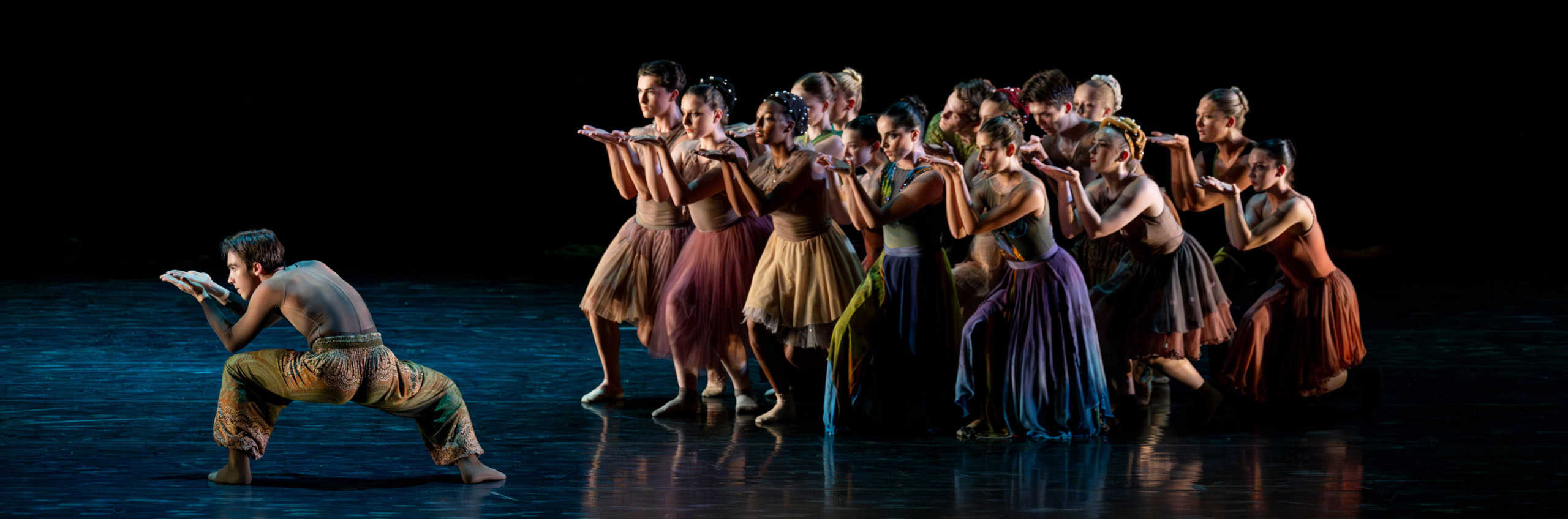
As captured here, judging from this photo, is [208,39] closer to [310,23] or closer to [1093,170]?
[310,23]

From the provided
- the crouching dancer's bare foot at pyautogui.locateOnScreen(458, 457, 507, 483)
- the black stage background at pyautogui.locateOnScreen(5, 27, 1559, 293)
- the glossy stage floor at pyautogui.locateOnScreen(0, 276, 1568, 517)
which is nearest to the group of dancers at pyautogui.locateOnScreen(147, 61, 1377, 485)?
the glossy stage floor at pyautogui.locateOnScreen(0, 276, 1568, 517)

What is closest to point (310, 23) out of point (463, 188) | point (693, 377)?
point (463, 188)

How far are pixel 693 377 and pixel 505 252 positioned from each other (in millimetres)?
5204

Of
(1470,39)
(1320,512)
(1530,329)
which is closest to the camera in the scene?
(1320,512)

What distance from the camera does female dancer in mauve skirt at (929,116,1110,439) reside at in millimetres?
4566

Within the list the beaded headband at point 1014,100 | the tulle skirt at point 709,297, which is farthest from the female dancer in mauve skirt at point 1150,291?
the tulle skirt at point 709,297

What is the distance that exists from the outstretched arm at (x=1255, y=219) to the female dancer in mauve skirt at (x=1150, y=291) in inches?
5.1

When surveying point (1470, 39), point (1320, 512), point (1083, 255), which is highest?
point (1470, 39)

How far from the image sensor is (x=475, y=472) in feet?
12.9

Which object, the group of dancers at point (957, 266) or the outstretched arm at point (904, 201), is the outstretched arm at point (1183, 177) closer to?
the group of dancers at point (957, 266)

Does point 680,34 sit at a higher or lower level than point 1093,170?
higher

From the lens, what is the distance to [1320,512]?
12.1 feet

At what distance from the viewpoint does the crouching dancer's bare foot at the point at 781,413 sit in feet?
16.0

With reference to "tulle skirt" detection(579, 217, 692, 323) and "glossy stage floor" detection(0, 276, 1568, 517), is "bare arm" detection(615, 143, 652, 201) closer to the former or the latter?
"tulle skirt" detection(579, 217, 692, 323)
